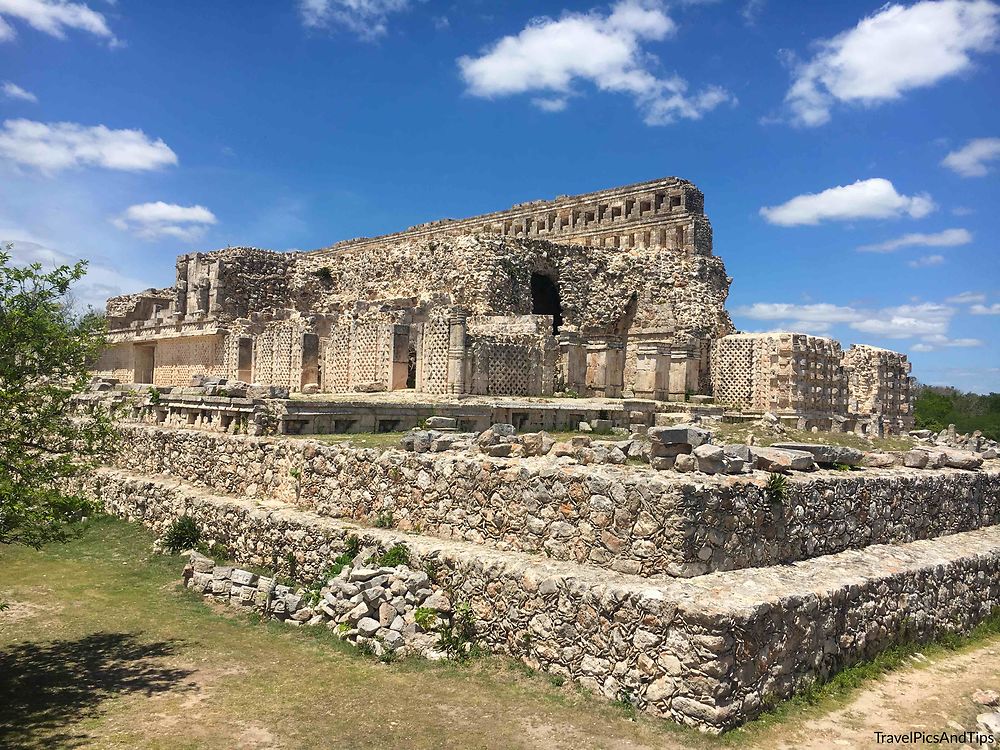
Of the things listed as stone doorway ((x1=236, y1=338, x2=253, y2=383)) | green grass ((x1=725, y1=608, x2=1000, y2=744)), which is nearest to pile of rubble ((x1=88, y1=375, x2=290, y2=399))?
stone doorway ((x1=236, y1=338, x2=253, y2=383))

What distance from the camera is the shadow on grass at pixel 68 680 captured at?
5.42 m

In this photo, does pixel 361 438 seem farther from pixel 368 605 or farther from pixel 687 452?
pixel 687 452

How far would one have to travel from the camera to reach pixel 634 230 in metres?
32.1

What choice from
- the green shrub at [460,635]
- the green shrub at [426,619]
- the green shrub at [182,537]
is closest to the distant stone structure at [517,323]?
the green shrub at [182,537]

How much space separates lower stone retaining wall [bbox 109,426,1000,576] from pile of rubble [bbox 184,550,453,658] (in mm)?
700

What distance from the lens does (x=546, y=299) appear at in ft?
90.5

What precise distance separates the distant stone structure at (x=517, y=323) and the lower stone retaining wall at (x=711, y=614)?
995 centimetres

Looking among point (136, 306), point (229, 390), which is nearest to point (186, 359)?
point (136, 306)

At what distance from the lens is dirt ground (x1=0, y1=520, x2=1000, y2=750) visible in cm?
505

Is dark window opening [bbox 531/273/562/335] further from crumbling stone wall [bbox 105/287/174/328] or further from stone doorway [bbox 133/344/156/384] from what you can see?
crumbling stone wall [bbox 105/287/174/328]

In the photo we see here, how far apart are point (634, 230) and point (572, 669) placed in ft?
92.6

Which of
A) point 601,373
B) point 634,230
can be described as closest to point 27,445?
point 601,373

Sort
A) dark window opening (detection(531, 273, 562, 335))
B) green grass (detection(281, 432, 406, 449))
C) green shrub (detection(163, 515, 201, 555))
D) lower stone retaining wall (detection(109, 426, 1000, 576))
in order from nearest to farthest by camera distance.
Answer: lower stone retaining wall (detection(109, 426, 1000, 576))
green grass (detection(281, 432, 406, 449))
green shrub (detection(163, 515, 201, 555))
dark window opening (detection(531, 273, 562, 335))

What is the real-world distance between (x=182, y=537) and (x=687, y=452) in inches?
299
